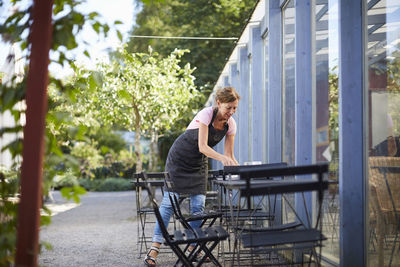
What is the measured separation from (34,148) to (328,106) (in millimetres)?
3333

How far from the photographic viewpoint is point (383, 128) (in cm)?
384

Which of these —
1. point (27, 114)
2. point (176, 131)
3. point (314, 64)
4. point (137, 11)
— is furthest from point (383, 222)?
point (137, 11)

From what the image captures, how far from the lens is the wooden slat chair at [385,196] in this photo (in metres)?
3.70

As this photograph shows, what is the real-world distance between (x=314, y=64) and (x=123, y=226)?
5.92 metres

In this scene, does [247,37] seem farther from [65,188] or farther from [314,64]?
[65,188]

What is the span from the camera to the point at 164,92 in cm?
1299

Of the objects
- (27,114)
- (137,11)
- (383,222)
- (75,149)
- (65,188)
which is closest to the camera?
(27,114)

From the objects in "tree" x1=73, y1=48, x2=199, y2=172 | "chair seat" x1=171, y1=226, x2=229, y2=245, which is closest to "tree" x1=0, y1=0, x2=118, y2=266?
"chair seat" x1=171, y1=226, x2=229, y2=245

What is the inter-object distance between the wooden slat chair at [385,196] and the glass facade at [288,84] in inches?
91.7

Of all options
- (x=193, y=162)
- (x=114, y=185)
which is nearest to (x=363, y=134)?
(x=193, y=162)

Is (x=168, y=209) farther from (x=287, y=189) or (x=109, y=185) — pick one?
(x=109, y=185)

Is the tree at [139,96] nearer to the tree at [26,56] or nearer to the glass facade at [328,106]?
the glass facade at [328,106]

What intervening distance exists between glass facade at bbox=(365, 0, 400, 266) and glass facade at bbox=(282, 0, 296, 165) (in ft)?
7.56

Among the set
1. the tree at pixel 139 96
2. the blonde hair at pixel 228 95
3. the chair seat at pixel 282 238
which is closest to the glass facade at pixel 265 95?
the blonde hair at pixel 228 95
